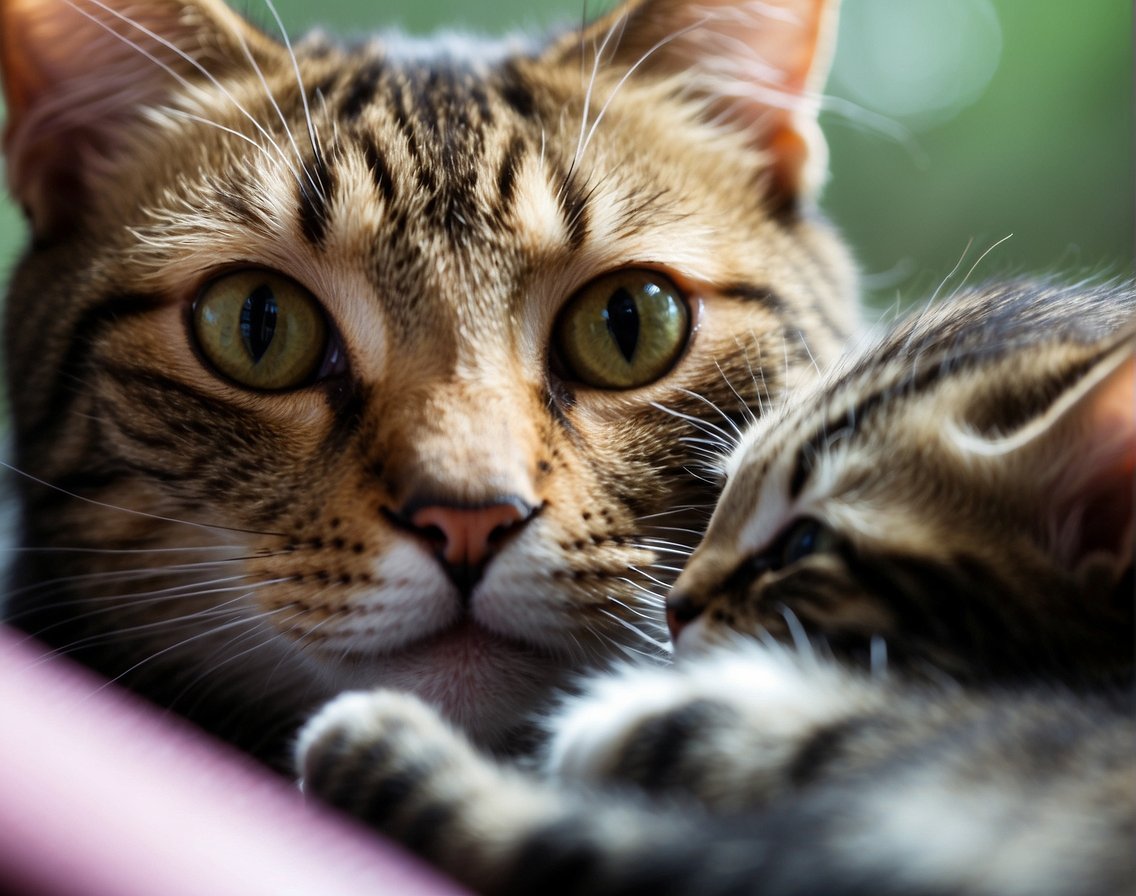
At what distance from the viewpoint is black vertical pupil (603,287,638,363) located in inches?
40.6

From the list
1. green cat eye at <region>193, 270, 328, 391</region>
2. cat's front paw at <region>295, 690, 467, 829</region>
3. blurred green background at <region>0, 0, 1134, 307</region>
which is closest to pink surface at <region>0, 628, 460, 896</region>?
cat's front paw at <region>295, 690, 467, 829</region>

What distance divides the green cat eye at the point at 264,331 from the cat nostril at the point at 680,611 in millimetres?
397

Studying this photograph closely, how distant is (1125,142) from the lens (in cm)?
205

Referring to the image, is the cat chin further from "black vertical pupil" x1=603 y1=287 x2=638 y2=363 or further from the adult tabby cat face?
"black vertical pupil" x1=603 y1=287 x2=638 y2=363

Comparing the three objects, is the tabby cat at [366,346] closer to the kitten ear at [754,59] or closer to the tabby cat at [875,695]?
the kitten ear at [754,59]

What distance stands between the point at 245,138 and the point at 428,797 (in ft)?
2.20

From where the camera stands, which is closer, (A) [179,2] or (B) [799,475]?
(B) [799,475]

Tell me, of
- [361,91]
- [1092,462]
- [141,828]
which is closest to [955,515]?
[1092,462]

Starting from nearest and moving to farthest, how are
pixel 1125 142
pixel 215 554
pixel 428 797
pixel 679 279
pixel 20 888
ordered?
1. pixel 20 888
2. pixel 428 797
3. pixel 215 554
4. pixel 679 279
5. pixel 1125 142

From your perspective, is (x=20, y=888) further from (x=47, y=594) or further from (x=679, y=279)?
(x=679, y=279)

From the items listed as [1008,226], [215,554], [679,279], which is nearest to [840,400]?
[679,279]

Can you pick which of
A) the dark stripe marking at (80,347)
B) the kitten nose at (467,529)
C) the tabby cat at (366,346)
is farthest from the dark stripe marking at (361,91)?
the kitten nose at (467,529)

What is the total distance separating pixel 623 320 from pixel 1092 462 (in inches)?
18.6

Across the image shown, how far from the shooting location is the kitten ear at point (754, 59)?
1.20 metres
